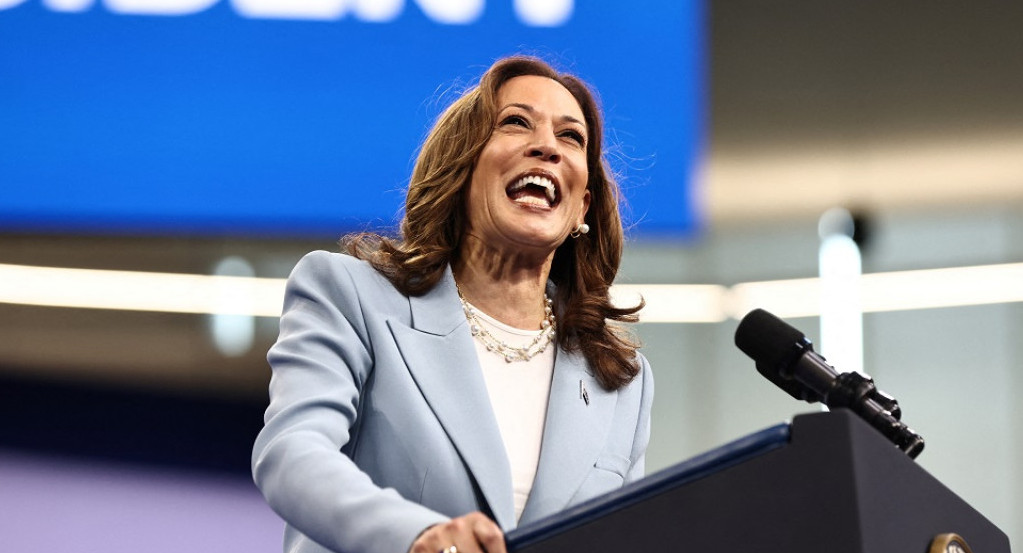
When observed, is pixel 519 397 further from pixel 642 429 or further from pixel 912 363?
pixel 912 363

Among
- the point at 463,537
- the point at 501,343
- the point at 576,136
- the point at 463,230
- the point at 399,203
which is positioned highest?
the point at 399,203

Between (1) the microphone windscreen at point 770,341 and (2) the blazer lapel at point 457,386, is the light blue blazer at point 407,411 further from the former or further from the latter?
(1) the microphone windscreen at point 770,341

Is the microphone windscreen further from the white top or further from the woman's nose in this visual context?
the woman's nose

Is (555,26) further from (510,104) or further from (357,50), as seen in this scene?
(510,104)

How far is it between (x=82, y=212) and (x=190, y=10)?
622mm

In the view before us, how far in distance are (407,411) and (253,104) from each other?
195 centimetres

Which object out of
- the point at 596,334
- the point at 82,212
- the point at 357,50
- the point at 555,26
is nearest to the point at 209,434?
the point at 82,212

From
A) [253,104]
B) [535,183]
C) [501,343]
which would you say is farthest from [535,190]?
[253,104]

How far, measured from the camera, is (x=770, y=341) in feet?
3.95

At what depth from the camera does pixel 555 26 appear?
322 cm

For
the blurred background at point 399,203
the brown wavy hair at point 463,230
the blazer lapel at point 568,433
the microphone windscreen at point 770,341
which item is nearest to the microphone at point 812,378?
the microphone windscreen at point 770,341

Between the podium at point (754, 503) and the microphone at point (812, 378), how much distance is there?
0.21 m

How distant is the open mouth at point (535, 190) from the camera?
1664 millimetres

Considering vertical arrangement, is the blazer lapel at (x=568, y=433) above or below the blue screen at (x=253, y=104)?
below
